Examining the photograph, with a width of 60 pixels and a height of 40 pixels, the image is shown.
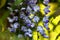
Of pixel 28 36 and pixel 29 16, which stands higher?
pixel 29 16

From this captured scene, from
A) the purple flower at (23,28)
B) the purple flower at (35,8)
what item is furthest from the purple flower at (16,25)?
the purple flower at (35,8)

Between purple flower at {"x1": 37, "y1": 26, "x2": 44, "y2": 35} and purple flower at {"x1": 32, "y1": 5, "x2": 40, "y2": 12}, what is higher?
purple flower at {"x1": 32, "y1": 5, "x2": 40, "y2": 12}

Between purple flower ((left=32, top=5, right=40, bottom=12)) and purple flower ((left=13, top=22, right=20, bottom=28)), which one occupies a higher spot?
purple flower ((left=32, top=5, right=40, bottom=12))

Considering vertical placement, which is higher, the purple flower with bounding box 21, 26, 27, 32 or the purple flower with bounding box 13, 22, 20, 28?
the purple flower with bounding box 13, 22, 20, 28

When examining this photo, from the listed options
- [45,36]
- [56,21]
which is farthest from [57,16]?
[45,36]

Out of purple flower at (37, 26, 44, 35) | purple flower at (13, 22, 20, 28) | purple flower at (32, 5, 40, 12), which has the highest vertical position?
purple flower at (32, 5, 40, 12)

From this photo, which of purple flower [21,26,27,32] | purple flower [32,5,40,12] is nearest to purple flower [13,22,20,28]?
purple flower [21,26,27,32]

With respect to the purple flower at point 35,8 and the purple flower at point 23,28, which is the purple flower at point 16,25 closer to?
the purple flower at point 23,28

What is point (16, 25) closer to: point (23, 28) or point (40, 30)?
point (23, 28)

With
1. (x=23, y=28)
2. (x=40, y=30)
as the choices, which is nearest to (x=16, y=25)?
(x=23, y=28)

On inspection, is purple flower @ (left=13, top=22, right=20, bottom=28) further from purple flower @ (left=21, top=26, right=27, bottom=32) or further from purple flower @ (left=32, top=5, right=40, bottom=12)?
purple flower @ (left=32, top=5, right=40, bottom=12)

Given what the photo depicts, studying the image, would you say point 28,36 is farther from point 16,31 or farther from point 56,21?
point 56,21
